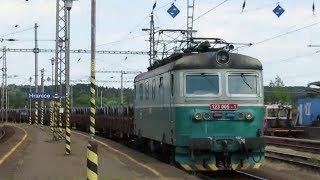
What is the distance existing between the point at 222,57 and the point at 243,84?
93 cm

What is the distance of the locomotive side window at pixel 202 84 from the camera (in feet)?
51.9

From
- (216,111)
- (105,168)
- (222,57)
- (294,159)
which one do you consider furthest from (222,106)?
(294,159)

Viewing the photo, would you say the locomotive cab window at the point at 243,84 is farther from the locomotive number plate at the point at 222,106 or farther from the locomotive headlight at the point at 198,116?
the locomotive headlight at the point at 198,116

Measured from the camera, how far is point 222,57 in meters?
16.0

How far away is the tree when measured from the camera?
115106 millimetres

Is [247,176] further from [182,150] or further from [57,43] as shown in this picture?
[57,43]

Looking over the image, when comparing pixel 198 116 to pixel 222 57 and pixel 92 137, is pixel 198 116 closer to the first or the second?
pixel 222 57

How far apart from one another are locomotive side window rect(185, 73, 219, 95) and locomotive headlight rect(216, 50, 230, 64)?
0.42m

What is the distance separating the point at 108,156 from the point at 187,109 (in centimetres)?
664

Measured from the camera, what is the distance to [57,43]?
32.6 m

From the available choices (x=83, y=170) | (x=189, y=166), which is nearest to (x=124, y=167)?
(x=83, y=170)

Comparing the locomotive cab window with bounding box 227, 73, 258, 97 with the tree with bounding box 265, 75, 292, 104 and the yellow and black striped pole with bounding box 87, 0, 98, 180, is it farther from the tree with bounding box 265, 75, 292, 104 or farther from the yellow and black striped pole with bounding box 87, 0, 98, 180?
the tree with bounding box 265, 75, 292, 104

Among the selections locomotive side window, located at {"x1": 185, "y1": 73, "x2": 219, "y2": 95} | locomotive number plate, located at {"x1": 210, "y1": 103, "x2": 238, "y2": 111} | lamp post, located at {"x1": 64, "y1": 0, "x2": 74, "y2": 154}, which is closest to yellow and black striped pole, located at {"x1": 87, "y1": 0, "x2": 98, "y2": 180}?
locomotive side window, located at {"x1": 185, "y1": 73, "x2": 219, "y2": 95}

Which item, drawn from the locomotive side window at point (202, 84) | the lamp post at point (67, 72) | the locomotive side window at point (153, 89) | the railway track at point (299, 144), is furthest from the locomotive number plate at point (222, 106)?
the railway track at point (299, 144)
